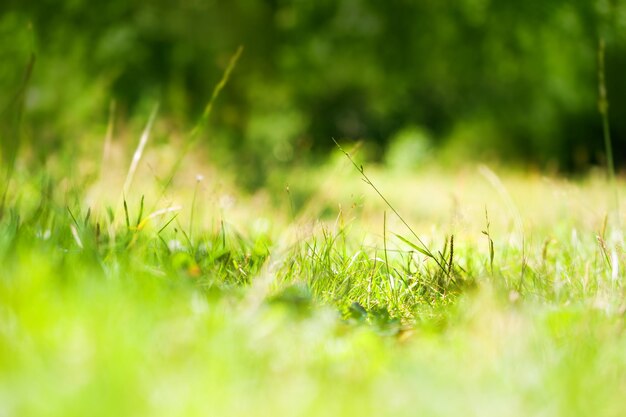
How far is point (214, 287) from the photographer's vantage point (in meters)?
1.65

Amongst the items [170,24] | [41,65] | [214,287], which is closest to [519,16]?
[170,24]

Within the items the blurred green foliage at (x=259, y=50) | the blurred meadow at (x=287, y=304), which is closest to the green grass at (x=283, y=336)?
the blurred meadow at (x=287, y=304)

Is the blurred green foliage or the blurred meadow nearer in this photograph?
the blurred meadow

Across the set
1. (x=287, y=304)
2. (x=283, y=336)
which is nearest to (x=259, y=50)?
(x=287, y=304)

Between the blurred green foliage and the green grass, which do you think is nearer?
the green grass

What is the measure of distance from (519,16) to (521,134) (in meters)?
8.11

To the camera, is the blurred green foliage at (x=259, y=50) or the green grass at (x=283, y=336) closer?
the green grass at (x=283, y=336)

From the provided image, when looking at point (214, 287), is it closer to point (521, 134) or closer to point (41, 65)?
point (41, 65)

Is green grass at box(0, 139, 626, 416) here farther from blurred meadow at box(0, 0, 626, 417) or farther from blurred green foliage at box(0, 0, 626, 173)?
blurred green foliage at box(0, 0, 626, 173)

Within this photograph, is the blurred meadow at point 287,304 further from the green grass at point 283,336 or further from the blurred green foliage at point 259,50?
the blurred green foliage at point 259,50

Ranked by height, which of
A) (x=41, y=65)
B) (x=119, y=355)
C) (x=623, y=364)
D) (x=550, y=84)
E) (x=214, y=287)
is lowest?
(x=41, y=65)

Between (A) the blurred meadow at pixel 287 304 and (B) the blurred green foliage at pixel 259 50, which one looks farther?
(B) the blurred green foliage at pixel 259 50

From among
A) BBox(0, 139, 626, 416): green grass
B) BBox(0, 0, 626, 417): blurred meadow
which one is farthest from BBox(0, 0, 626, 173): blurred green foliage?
BBox(0, 139, 626, 416): green grass

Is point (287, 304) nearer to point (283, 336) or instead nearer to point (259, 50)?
point (283, 336)
